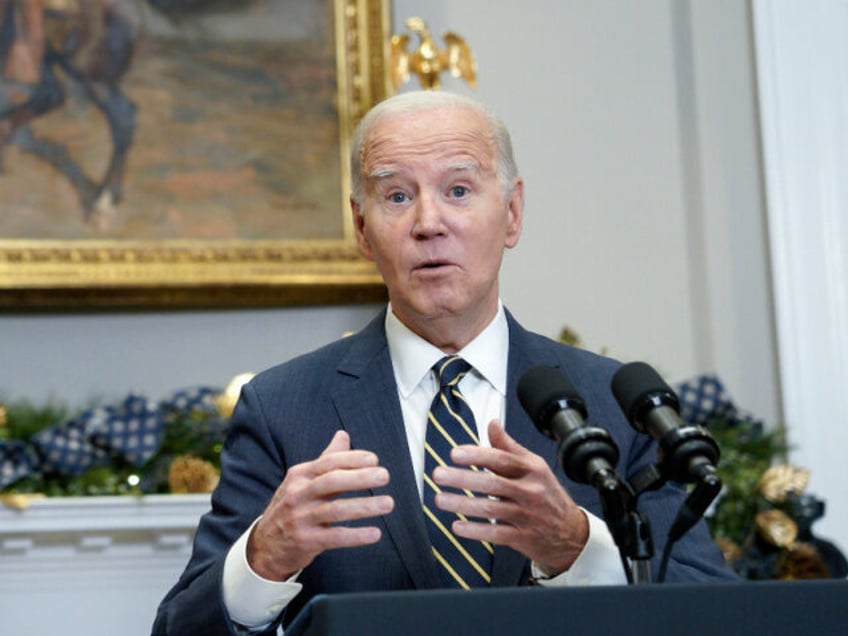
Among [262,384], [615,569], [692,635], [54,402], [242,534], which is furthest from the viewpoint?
[54,402]

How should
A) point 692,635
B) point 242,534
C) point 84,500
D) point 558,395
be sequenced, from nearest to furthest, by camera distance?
point 692,635, point 558,395, point 242,534, point 84,500

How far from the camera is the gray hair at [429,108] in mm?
2461

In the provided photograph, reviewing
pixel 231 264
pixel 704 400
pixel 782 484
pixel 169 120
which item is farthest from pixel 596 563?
pixel 169 120

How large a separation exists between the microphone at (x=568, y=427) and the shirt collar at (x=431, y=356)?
590mm

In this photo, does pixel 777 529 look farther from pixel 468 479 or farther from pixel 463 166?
pixel 468 479

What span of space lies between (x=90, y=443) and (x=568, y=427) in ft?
8.06

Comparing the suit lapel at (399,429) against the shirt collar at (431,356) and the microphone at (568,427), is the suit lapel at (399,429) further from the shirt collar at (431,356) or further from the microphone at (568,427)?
the microphone at (568,427)

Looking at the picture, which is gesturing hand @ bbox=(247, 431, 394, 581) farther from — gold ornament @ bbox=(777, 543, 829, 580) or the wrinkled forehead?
gold ornament @ bbox=(777, 543, 829, 580)

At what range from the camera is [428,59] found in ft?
14.0

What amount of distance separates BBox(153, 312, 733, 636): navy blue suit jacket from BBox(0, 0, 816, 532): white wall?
2.08 meters

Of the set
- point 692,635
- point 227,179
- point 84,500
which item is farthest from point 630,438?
point 227,179

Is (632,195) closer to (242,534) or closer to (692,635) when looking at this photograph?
(242,534)

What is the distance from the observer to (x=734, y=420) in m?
4.29

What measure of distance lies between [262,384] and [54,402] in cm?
201
